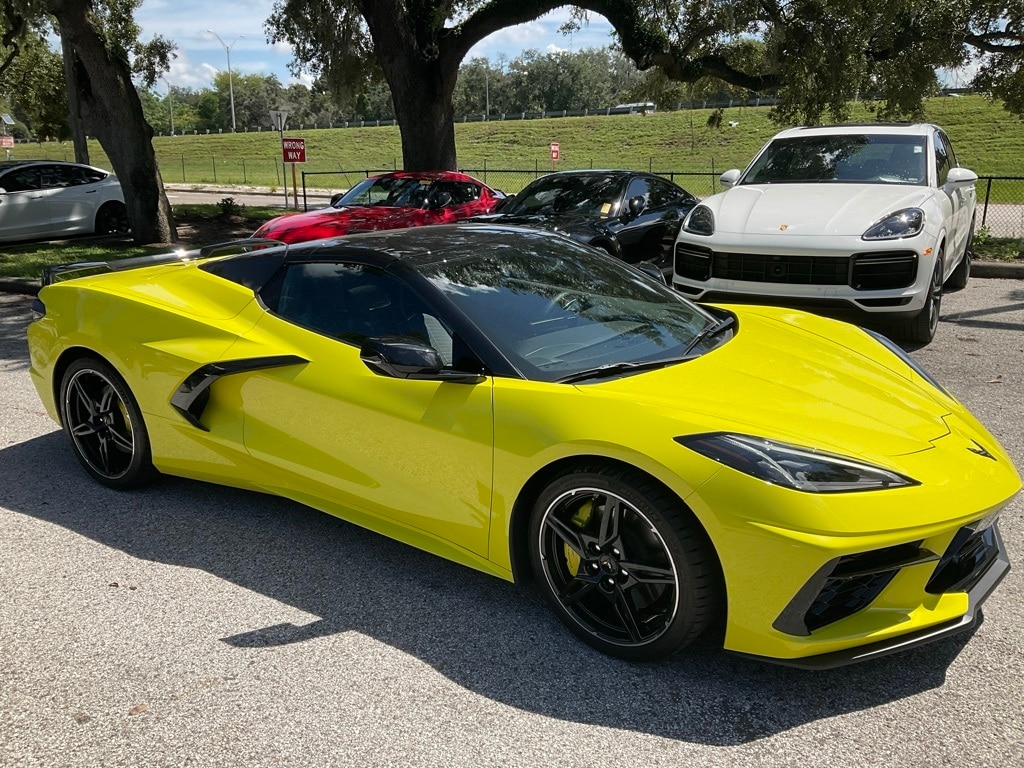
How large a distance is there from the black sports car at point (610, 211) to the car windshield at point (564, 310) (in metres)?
5.25

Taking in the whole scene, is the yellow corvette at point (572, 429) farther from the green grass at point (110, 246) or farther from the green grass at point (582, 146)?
the green grass at point (582, 146)

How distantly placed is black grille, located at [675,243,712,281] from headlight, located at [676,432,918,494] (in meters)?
4.76

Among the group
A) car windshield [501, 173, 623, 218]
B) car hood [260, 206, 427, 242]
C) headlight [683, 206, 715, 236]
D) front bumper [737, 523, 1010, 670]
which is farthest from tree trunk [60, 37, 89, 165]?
front bumper [737, 523, 1010, 670]

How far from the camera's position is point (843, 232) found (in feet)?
21.7

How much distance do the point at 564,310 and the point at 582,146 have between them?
58.1 metres

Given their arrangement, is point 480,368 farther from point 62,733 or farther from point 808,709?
point 62,733

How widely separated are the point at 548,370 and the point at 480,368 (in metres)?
0.25

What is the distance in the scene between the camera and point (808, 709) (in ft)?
8.75

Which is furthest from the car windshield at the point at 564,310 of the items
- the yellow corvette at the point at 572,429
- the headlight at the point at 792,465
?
the headlight at the point at 792,465

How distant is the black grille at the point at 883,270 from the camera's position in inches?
257

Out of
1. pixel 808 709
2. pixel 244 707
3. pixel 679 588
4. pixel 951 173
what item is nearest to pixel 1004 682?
pixel 808 709

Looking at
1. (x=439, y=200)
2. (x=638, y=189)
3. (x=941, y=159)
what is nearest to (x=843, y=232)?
(x=941, y=159)

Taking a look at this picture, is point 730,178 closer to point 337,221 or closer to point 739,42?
point 337,221

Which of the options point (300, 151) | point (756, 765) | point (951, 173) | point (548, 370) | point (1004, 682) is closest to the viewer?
point (756, 765)
